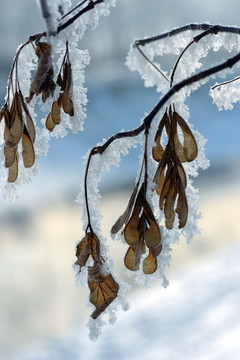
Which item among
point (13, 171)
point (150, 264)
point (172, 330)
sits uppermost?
point (172, 330)

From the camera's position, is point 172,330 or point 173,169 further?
point 172,330

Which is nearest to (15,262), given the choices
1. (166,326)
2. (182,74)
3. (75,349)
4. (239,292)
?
(75,349)

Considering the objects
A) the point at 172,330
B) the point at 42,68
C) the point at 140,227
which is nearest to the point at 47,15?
the point at 42,68

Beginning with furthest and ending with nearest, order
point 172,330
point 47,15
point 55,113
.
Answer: point 172,330, point 55,113, point 47,15

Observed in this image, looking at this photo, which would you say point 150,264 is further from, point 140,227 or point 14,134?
point 14,134

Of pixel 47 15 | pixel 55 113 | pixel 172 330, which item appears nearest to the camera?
pixel 47 15

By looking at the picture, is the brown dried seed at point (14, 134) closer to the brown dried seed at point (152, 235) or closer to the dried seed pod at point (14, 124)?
the dried seed pod at point (14, 124)

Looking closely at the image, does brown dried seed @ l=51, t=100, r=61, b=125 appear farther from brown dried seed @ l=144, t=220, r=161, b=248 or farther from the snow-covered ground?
the snow-covered ground

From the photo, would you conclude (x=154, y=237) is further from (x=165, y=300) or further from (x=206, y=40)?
(x=165, y=300)
